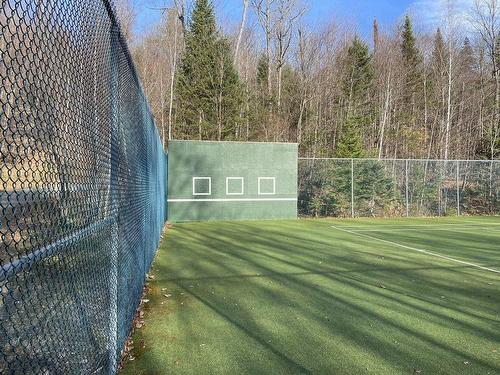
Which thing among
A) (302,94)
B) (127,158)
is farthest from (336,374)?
(302,94)

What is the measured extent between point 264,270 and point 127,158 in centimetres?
404

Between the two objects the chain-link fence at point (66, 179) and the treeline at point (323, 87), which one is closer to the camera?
the chain-link fence at point (66, 179)

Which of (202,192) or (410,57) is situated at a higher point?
(410,57)

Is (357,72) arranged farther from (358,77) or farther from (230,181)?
(230,181)

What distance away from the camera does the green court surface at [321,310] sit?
142 inches

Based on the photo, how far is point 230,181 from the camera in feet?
52.6

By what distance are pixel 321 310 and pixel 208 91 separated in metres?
20.8

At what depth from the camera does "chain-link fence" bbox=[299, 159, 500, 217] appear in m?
18.0

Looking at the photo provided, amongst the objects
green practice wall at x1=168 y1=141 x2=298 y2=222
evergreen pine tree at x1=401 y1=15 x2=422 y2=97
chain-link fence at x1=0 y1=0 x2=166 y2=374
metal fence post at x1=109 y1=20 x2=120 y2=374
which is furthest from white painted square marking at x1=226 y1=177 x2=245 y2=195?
evergreen pine tree at x1=401 y1=15 x2=422 y2=97

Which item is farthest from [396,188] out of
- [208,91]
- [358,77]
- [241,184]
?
[358,77]

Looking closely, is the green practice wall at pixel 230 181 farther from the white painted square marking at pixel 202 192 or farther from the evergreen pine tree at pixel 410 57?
the evergreen pine tree at pixel 410 57

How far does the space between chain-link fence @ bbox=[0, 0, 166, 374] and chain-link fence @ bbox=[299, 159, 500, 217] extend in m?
14.6

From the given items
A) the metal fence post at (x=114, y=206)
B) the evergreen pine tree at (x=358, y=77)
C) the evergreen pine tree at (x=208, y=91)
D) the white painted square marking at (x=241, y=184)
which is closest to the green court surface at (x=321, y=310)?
the metal fence post at (x=114, y=206)

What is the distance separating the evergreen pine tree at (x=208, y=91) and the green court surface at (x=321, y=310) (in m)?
15.5
